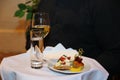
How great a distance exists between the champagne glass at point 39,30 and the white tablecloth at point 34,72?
0.09 meters

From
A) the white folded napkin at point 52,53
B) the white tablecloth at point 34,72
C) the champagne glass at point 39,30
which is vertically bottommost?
the white tablecloth at point 34,72

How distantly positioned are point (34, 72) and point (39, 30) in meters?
0.18

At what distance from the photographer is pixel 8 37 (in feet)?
12.5

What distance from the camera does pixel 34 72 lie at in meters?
1.03

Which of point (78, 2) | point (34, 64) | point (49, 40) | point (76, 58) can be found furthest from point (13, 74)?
point (78, 2)

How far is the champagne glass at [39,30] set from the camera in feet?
3.66

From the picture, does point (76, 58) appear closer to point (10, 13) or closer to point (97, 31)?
point (97, 31)

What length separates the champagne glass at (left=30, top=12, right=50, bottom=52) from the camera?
3.66 feet

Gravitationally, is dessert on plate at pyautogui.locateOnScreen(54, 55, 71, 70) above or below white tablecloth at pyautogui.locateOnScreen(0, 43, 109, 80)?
above

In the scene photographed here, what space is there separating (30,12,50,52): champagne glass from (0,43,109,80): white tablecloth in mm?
94

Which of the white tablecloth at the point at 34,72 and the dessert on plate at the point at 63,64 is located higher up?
the dessert on plate at the point at 63,64

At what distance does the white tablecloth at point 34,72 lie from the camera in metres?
0.98

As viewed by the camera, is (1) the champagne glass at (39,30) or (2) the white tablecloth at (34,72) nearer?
(2) the white tablecloth at (34,72)

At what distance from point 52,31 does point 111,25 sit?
0.35 metres
